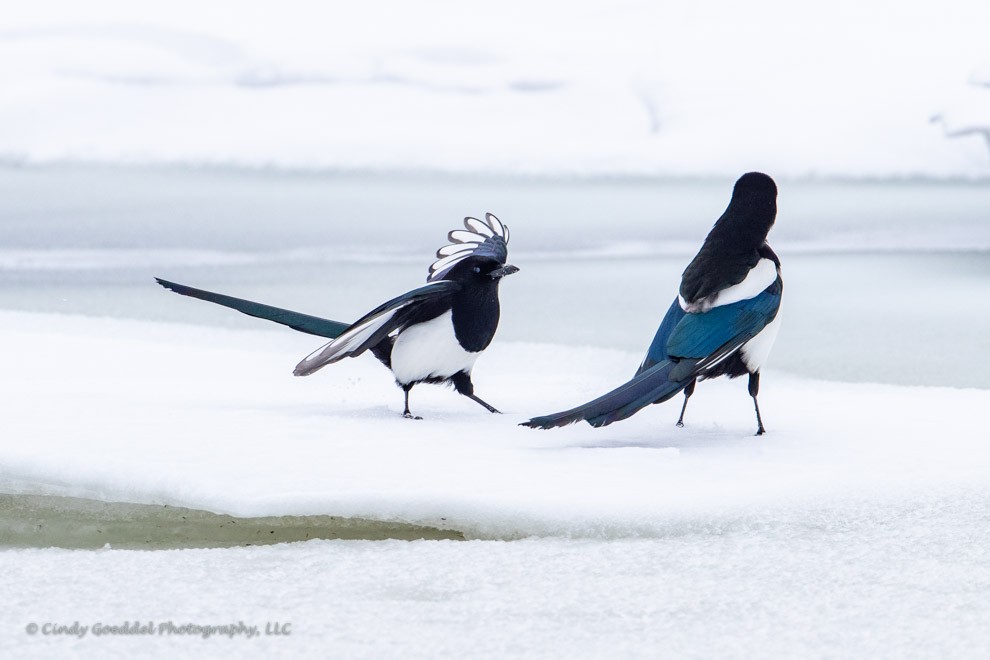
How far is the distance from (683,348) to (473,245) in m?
0.72

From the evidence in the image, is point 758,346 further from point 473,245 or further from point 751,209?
point 473,245

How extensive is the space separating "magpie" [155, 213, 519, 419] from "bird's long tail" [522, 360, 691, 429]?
435mm

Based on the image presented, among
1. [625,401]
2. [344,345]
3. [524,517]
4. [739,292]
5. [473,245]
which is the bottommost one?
[524,517]

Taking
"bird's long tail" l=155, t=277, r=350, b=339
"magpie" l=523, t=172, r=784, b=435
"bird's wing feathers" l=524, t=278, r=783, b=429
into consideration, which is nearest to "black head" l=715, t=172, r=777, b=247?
"magpie" l=523, t=172, r=784, b=435

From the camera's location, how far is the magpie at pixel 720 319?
2.54 meters

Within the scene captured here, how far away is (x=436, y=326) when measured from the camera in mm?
2930

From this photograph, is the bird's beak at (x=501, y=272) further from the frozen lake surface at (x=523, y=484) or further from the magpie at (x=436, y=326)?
the frozen lake surface at (x=523, y=484)

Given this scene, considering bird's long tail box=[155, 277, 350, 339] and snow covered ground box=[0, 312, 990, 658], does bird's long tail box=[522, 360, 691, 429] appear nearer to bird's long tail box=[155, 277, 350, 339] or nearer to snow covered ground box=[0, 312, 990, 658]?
snow covered ground box=[0, 312, 990, 658]

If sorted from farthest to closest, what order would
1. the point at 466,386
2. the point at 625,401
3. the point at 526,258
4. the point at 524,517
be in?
the point at 526,258
the point at 466,386
the point at 625,401
the point at 524,517

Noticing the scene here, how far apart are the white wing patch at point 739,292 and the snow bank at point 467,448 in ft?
0.97

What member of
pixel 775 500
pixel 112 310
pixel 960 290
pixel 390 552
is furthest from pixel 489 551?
pixel 960 290

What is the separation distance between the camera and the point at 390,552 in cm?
210

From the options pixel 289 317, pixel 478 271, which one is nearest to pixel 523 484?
pixel 478 271

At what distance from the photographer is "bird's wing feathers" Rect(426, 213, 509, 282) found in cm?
301
